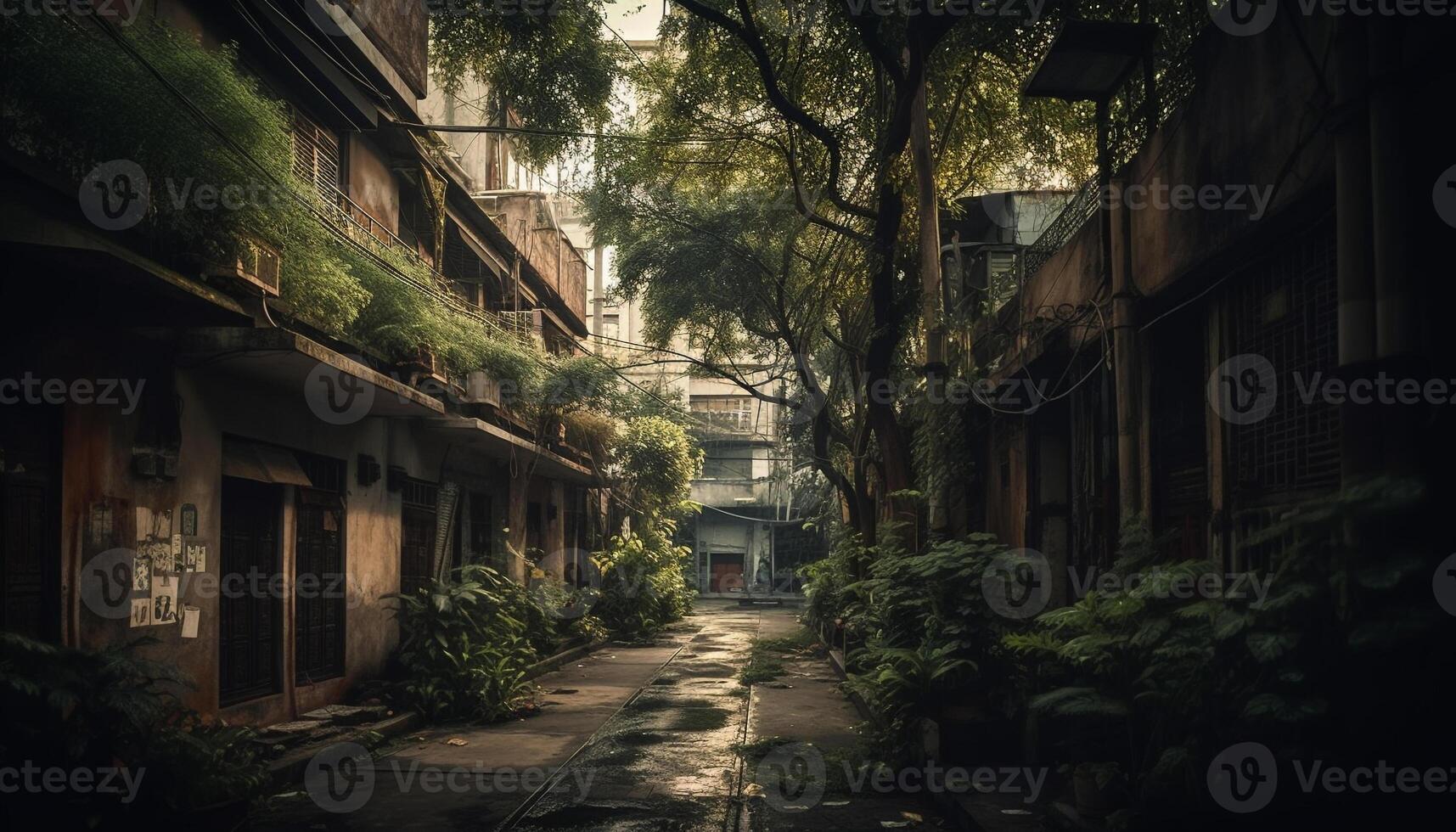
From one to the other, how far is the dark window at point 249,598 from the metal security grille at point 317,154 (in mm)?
3756

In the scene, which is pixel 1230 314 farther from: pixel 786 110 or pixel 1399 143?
pixel 786 110

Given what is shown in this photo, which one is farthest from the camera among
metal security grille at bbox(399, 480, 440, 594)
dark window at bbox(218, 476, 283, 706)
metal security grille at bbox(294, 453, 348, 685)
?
metal security grille at bbox(399, 480, 440, 594)

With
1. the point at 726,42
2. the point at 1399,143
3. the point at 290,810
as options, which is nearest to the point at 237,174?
the point at 290,810

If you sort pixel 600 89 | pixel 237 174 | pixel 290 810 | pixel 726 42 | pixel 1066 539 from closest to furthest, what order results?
1. pixel 290 810
2. pixel 237 174
3. pixel 1066 539
4. pixel 726 42
5. pixel 600 89

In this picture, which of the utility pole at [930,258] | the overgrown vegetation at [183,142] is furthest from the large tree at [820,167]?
the overgrown vegetation at [183,142]

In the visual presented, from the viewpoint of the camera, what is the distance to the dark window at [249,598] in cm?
949

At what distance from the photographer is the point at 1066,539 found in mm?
10359

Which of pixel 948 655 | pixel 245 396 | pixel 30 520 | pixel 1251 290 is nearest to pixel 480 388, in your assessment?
pixel 245 396

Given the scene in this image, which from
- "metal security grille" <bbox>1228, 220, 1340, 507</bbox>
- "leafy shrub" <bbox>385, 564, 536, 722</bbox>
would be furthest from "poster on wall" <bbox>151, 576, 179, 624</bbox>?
"metal security grille" <bbox>1228, 220, 1340, 507</bbox>

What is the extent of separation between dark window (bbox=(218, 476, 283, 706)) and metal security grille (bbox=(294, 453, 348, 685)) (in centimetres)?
43

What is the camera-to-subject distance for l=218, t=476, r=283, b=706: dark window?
949cm

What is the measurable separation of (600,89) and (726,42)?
2.04m

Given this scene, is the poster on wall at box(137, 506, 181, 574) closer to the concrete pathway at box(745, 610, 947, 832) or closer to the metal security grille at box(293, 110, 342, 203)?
the metal security grille at box(293, 110, 342, 203)

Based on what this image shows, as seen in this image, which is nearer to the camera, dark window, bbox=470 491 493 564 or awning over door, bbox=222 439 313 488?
awning over door, bbox=222 439 313 488
